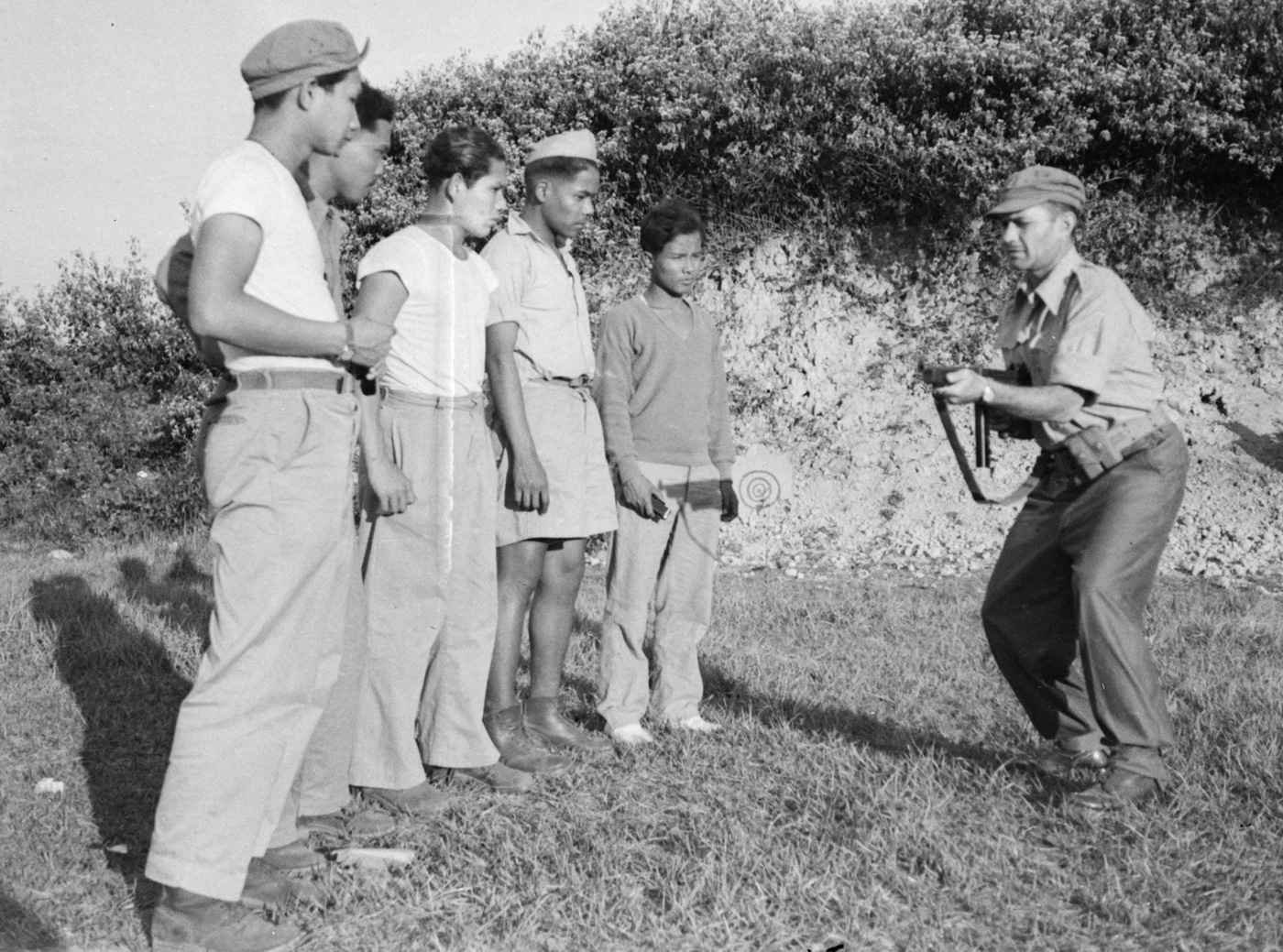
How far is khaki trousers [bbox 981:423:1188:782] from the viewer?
149 inches

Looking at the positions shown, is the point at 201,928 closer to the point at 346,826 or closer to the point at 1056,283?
the point at 346,826

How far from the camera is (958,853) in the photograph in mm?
3473

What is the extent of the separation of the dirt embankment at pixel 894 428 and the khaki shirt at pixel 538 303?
5.38 meters

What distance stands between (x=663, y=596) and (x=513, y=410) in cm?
115

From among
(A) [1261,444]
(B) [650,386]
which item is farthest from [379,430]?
(A) [1261,444]

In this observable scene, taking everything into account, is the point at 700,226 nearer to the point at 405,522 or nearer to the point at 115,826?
the point at 405,522

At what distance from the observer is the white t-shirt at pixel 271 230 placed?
2.90 metres

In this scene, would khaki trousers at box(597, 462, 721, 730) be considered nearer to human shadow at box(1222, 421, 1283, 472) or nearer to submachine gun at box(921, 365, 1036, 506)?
submachine gun at box(921, 365, 1036, 506)

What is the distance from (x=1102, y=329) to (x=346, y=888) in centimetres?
277

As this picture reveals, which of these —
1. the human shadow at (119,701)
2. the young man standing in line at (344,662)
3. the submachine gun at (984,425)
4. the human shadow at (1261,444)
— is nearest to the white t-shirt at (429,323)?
the young man standing in line at (344,662)

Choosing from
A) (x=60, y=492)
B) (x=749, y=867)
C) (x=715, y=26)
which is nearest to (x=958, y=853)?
(x=749, y=867)

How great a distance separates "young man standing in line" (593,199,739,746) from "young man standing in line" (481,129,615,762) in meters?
0.19

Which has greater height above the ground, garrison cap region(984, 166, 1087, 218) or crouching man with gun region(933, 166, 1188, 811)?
garrison cap region(984, 166, 1087, 218)

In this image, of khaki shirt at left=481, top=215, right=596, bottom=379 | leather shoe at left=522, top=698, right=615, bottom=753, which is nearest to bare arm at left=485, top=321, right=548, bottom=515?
khaki shirt at left=481, top=215, right=596, bottom=379
